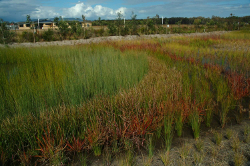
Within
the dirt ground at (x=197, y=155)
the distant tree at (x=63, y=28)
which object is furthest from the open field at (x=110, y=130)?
the distant tree at (x=63, y=28)

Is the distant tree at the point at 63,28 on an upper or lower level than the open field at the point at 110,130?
upper

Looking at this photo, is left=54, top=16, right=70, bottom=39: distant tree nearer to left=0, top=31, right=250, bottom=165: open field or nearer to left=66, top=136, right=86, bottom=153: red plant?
left=0, top=31, right=250, bottom=165: open field

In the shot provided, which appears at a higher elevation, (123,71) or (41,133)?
(123,71)

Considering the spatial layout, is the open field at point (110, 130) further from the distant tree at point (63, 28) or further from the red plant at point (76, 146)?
the distant tree at point (63, 28)

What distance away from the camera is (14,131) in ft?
7.77

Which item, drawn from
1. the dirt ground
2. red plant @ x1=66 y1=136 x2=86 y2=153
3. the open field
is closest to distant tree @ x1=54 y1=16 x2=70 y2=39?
the open field

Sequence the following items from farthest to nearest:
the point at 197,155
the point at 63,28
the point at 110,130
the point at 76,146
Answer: the point at 63,28 → the point at 110,130 → the point at 76,146 → the point at 197,155

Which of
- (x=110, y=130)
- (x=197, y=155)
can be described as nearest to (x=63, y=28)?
(x=110, y=130)

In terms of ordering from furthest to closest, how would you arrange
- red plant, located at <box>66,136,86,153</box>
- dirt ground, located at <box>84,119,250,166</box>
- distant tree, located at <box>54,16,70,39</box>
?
distant tree, located at <box>54,16,70,39</box>, red plant, located at <box>66,136,86,153</box>, dirt ground, located at <box>84,119,250,166</box>

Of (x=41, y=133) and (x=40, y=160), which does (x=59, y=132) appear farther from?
(x=40, y=160)

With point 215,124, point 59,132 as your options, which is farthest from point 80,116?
point 215,124

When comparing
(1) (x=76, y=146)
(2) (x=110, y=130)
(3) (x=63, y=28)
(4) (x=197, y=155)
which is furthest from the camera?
(3) (x=63, y=28)

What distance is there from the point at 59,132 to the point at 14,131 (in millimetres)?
548

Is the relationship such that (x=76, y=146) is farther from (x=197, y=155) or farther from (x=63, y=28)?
(x=63, y=28)
